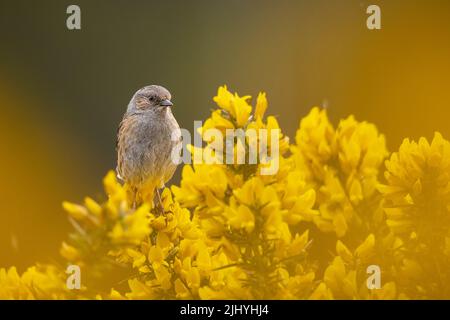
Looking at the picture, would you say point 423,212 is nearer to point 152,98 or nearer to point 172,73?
point 152,98

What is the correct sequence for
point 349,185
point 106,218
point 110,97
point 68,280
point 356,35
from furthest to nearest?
point 110,97
point 356,35
point 349,185
point 68,280
point 106,218

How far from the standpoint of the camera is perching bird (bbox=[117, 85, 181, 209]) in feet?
→ 6.31

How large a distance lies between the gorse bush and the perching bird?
69 centimetres

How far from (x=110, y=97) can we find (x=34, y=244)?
1.09m

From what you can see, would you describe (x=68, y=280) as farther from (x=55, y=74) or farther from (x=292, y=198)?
(x=55, y=74)

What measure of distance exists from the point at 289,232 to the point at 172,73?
2.38 m

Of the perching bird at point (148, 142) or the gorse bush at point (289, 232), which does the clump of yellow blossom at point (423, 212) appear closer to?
the gorse bush at point (289, 232)

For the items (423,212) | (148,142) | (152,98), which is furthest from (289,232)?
(152,98)

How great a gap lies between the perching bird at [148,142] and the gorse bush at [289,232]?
689 mm

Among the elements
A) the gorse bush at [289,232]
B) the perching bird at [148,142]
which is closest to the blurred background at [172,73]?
the perching bird at [148,142]

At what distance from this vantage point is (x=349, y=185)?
1.14 m

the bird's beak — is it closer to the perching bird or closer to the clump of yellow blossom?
the perching bird

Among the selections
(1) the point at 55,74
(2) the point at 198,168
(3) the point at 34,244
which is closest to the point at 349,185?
(2) the point at 198,168

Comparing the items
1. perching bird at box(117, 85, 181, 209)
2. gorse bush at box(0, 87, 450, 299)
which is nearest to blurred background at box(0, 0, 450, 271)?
perching bird at box(117, 85, 181, 209)
